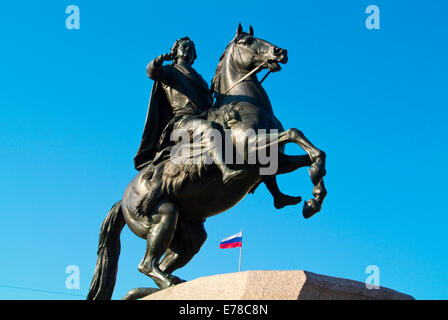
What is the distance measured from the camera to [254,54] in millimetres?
8008

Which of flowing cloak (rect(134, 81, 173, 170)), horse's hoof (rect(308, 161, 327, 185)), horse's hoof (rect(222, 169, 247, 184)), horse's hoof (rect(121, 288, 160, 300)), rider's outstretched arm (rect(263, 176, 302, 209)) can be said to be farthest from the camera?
flowing cloak (rect(134, 81, 173, 170))

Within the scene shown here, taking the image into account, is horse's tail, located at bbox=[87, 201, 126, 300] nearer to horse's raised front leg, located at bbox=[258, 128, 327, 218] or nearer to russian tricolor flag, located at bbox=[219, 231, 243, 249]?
horse's raised front leg, located at bbox=[258, 128, 327, 218]

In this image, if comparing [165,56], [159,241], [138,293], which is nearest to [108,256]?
[138,293]

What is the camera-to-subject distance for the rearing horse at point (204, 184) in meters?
7.21

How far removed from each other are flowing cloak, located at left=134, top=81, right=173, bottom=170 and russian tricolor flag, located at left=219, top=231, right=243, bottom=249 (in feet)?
30.1

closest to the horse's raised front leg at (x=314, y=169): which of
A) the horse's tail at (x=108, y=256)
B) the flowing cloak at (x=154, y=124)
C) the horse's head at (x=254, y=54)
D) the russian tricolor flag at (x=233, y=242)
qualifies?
the horse's head at (x=254, y=54)

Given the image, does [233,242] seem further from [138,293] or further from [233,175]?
[233,175]

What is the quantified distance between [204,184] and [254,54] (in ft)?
6.54

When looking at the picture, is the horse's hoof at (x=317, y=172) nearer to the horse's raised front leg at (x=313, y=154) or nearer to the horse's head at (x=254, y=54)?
the horse's raised front leg at (x=313, y=154)

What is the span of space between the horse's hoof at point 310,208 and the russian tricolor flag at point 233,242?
1063 centimetres

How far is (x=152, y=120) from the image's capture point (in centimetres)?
847

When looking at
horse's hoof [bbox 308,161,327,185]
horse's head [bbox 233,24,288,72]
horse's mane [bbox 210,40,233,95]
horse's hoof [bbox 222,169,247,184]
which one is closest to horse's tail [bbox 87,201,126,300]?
horse's mane [bbox 210,40,233,95]

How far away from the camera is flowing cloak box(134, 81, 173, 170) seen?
844 cm
